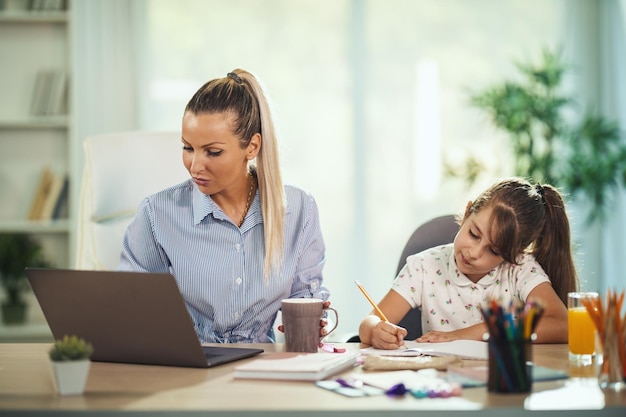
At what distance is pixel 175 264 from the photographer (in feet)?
6.78

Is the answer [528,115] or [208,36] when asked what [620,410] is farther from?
[208,36]

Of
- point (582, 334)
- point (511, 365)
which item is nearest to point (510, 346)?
point (511, 365)

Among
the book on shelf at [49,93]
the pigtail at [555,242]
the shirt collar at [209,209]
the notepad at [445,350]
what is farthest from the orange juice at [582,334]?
the book on shelf at [49,93]

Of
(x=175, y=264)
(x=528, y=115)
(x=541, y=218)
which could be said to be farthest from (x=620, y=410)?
(x=528, y=115)

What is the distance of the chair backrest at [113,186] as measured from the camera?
263 centimetres

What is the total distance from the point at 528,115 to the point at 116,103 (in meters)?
2.17

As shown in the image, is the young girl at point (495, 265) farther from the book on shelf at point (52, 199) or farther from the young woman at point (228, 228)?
the book on shelf at point (52, 199)

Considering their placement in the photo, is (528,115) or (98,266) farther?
(528,115)

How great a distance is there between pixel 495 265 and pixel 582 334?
1.73 ft

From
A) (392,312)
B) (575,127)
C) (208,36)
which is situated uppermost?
(208,36)

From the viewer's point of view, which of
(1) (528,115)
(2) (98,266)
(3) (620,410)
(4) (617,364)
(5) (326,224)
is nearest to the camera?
(3) (620,410)

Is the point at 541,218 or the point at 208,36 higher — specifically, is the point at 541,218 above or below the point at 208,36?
below

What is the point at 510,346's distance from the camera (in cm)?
127

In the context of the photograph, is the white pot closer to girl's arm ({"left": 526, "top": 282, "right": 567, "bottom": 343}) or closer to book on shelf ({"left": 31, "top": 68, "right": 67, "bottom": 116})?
girl's arm ({"left": 526, "top": 282, "right": 567, "bottom": 343})
